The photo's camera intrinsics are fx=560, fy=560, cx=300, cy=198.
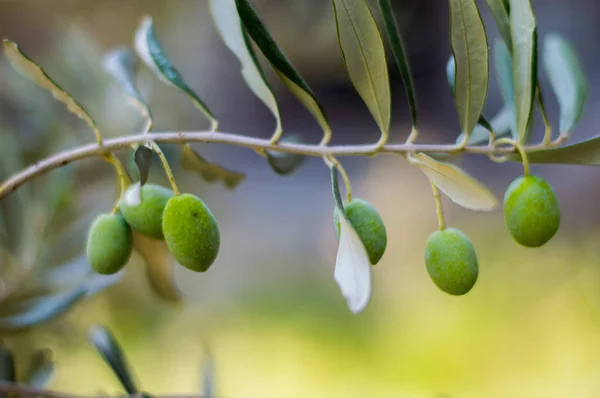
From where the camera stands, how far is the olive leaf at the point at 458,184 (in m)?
0.47

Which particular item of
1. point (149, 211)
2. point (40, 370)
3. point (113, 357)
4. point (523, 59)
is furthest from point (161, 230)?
point (40, 370)

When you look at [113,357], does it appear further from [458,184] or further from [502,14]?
[502,14]

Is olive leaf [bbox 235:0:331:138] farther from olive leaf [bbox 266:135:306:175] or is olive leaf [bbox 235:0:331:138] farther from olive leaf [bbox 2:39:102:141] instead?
olive leaf [bbox 2:39:102:141]

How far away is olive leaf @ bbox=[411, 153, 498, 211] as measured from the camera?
0.47 meters

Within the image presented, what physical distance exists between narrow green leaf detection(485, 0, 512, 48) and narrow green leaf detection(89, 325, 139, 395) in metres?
0.58

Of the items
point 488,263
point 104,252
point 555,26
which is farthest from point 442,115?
point 104,252

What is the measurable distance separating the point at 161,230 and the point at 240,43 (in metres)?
0.20

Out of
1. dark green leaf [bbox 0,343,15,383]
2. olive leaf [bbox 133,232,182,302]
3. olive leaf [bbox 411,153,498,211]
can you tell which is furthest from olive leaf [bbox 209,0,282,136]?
dark green leaf [bbox 0,343,15,383]

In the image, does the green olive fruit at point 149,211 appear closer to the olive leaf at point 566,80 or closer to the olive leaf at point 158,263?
the olive leaf at point 158,263

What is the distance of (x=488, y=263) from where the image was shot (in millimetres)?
2771

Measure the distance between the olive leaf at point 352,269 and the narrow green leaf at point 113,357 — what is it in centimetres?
39

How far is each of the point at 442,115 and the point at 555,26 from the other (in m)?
0.89

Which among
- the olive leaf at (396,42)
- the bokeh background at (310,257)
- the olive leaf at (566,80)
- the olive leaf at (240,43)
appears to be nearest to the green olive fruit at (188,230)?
the olive leaf at (240,43)

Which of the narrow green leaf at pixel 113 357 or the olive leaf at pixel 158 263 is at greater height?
the olive leaf at pixel 158 263
